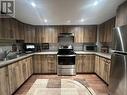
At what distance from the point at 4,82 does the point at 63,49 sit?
2.74 m

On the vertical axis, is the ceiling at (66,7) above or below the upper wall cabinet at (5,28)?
above

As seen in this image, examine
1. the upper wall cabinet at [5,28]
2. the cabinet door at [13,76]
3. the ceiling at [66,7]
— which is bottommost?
the cabinet door at [13,76]

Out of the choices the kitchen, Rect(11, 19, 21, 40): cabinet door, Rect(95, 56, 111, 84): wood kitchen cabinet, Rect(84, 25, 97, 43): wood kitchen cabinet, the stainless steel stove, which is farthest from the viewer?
Rect(84, 25, 97, 43): wood kitchen cabinet

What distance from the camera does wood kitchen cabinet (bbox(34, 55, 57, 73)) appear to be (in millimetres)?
4629

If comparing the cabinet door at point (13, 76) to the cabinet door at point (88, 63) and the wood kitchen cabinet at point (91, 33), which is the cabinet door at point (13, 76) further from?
the wood kitchen cabinet at point (91, 33)

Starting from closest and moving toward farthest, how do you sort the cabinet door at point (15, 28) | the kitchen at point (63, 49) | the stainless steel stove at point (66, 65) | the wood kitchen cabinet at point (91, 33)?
the kitchen at point (63, 49)
the cabinet door at point (15, 28)
the stainless steel stove at point (66, 65)
the wood kitchen cabinet at point (91, 33)

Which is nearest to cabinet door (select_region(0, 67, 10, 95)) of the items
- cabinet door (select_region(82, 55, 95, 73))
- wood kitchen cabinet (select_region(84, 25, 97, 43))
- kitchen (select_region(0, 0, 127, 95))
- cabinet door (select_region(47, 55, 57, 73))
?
kitchen (select_region(0, 0, 127, 95))

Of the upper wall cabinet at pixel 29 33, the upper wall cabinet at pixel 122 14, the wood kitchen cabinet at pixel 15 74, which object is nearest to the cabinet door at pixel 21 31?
the upper wall cabinet at pixel 29 33

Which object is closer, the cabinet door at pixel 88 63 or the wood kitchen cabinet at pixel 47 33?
the cabinet door at pixel 88 63

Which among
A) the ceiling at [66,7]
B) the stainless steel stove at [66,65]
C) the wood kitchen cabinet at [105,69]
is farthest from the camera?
the stainless steel stove at [66,65]

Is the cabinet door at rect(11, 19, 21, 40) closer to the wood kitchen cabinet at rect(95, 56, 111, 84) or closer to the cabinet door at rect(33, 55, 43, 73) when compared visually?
the cabinet door at rect(33, 55, 43, 73)

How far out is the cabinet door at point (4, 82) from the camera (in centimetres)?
226

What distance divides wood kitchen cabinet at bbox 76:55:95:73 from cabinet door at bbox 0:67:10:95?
2884mm

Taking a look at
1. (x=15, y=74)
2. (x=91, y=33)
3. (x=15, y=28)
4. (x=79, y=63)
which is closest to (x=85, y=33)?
(x=91, y=33)
